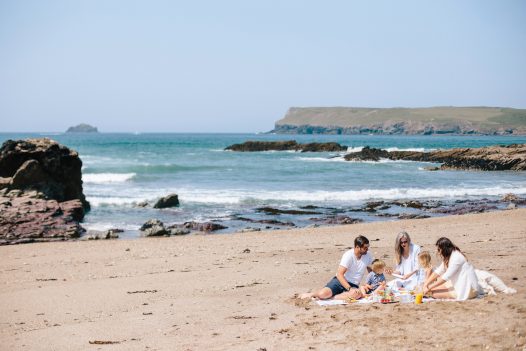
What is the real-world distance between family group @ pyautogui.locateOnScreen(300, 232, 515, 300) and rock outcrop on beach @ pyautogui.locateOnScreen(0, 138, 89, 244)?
32.6ft

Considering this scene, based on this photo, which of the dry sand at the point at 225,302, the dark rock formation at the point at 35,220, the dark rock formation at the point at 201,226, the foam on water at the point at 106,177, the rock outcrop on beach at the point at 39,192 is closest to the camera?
the dry sand at the point at 225,302

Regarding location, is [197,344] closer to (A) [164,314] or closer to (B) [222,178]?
(A) [164,314]

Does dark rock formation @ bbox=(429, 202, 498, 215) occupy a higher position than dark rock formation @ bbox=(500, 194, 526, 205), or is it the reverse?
dark rock formation @ bbox=(500, 194, 526, 205)

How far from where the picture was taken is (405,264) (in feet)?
26.8

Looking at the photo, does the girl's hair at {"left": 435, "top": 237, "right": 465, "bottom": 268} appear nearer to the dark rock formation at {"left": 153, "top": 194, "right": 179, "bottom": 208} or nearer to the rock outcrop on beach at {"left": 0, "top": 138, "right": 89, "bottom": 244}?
the rock outcrop on beach at {"left": 0, "top": 138, "right": 89, "bottom": 244}

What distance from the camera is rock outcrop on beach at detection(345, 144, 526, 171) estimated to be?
44.2 m

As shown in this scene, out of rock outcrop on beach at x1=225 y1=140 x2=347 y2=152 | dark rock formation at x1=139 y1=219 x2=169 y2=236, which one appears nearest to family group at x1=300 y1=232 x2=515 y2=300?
dark rock formation at x1=139 y1=219 x2=169 y2=236

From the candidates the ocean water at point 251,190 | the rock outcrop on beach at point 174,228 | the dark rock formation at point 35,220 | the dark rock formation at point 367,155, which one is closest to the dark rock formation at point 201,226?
the rock outcrop on beach at point 174,228

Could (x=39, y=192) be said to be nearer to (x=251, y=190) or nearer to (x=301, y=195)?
(x=251, y=190)

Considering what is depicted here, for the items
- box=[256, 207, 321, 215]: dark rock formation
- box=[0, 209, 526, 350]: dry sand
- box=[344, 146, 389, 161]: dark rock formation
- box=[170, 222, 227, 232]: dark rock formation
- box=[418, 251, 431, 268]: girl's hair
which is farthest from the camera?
box=[344, 146, 389, 161]: dark rock formation

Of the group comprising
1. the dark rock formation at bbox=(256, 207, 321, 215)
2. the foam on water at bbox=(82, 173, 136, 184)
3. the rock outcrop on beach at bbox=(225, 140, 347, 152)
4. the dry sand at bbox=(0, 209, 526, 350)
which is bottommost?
the foam on water at bbox=(82, 173, 136, 184)

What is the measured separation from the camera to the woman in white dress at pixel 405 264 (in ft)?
26.2

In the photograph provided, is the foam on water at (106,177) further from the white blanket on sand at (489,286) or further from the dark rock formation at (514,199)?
the white blanket on sand at (489,286)

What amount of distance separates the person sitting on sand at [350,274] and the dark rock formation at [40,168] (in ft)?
46.4
